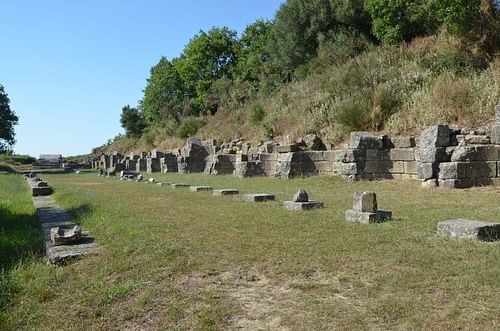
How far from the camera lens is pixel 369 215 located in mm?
7023

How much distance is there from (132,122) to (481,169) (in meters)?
53.4

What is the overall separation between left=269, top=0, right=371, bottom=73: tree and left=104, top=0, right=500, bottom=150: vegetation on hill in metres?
0.06

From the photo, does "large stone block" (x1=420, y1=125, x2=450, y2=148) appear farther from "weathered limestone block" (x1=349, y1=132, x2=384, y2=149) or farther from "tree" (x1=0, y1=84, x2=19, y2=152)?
"tree" (x1=0, y1=84, x2=19, y2=152)

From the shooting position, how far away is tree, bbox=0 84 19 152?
4388 centimetres

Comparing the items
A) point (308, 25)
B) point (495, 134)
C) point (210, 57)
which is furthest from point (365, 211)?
point (210, 57)

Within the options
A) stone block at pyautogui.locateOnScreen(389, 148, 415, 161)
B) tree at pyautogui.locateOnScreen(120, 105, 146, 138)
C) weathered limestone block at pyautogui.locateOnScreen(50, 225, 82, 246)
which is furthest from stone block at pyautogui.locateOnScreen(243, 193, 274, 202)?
tree at pyautogui.locateOnScreen(120, 105, 146, 138)

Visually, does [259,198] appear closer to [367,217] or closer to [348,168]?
[367,217]

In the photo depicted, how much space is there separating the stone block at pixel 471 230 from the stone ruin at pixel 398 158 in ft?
17.9

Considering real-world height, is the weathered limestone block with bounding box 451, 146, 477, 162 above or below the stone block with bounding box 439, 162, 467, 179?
above

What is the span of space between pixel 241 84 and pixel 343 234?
31325 mm

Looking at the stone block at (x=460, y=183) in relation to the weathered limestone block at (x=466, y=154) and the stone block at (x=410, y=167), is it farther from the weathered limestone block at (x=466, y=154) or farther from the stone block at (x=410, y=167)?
the stone block at (x=410, y=167)

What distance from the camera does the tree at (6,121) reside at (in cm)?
4388

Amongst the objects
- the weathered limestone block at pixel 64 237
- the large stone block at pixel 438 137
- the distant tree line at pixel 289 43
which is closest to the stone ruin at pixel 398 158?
the large stone block at pixel 438 137

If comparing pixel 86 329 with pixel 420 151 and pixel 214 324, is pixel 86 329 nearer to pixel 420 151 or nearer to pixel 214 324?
pixel 214 324
